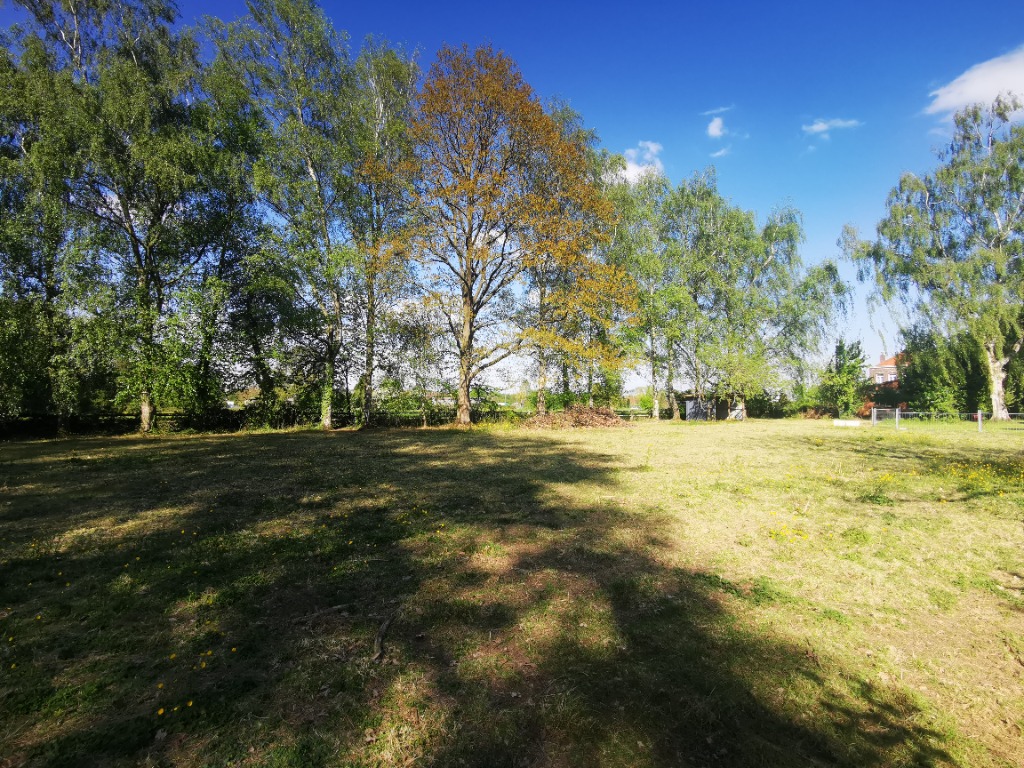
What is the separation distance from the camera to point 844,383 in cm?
3788

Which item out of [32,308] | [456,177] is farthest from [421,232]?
[32,308]

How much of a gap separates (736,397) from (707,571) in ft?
113

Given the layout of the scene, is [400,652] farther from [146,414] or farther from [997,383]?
[997,383]

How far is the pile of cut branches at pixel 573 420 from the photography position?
80.3 ft

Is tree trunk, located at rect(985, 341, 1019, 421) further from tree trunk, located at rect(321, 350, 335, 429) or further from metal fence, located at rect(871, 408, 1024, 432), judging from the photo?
tree trunk, located at rect(321, 350, 335, 429)

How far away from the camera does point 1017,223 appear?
92.2 ft

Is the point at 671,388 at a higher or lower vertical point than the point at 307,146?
lower

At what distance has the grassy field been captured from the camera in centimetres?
245

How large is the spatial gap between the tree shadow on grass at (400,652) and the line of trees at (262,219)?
15547 mm

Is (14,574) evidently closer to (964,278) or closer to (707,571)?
(707,571)

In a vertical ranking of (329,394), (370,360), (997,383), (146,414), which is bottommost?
(146,414)

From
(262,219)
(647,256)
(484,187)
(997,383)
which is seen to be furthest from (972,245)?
(262,219)

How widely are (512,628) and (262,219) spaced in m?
24.7

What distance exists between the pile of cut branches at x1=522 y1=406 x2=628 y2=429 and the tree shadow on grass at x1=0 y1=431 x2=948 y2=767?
1773cm
